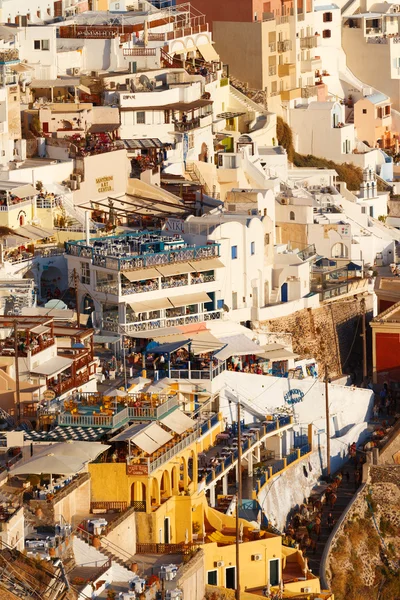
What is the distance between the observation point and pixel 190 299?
60.1 metres

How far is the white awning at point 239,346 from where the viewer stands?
59.1m

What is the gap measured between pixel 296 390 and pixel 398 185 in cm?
2255

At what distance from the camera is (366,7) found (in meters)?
90.9

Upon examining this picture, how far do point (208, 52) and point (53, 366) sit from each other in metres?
29.8

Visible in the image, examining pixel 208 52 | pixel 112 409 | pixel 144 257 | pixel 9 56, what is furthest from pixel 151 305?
pixel 208 52

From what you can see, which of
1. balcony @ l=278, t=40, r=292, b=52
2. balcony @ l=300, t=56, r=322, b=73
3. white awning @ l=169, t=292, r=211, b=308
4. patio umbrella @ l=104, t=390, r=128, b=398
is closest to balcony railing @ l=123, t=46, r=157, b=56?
balcony @ l=278, t=40, r=292, b=52

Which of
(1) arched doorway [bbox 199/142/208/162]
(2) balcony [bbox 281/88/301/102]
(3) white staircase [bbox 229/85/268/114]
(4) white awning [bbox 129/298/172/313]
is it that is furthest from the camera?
(2) balcony [bbox 281/88/301/102]

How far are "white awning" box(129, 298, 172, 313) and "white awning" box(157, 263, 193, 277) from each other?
2.06 feet

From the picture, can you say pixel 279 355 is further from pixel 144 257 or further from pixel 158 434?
pixel 158 434

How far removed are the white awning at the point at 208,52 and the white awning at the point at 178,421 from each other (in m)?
30.3

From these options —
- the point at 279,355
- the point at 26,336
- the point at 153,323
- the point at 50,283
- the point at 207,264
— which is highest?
the point at 207,264

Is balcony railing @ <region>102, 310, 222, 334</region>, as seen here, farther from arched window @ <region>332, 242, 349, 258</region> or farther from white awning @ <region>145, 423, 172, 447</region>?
arched window @ <region>332, 242, 349, 258</region>

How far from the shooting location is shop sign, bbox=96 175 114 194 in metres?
67.4

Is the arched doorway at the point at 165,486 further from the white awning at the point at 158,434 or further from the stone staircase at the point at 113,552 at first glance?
the stone staircase at the point at 113,552
